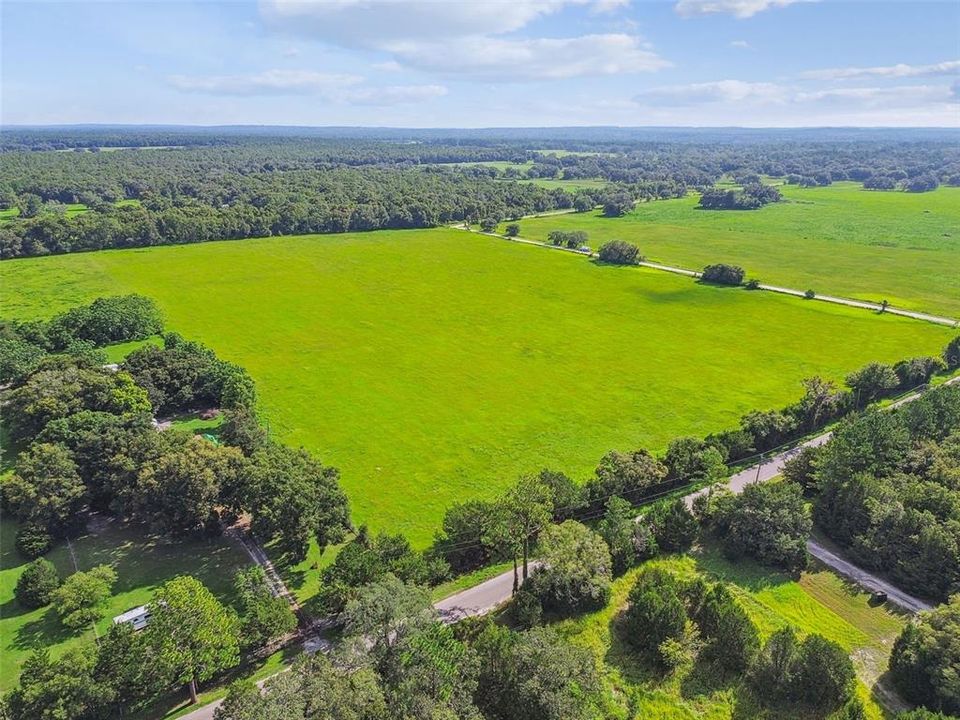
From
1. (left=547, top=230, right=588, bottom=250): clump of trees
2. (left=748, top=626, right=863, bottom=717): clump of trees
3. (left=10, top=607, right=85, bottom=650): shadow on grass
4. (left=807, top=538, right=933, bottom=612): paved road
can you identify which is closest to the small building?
(left=10, top=607, right=85, bottom=650): shadow on grass

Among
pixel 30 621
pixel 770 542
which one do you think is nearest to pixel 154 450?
pixel 30 621

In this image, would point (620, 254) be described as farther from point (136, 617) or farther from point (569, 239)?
point (136, 617)

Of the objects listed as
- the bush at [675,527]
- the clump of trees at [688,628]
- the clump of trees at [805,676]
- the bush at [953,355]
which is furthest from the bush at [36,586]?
the bush at [953,355]

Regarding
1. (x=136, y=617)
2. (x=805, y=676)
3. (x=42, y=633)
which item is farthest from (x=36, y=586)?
(x=805, y=676)

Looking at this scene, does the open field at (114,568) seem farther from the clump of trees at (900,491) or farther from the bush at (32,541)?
the clump of trees at (900,491)

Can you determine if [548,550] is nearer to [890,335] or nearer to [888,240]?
[890,335]
